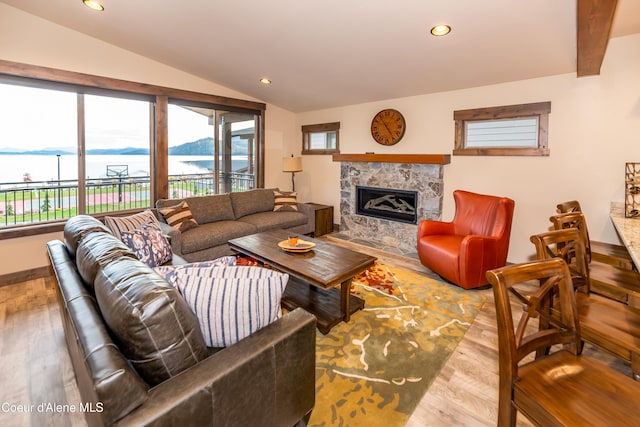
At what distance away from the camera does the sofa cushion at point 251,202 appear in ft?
15.6

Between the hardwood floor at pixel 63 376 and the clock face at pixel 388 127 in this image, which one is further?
the clock face at pixel 388 127

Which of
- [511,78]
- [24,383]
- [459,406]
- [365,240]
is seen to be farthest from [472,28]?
[24,383]

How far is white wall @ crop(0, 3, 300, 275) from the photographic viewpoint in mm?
3383

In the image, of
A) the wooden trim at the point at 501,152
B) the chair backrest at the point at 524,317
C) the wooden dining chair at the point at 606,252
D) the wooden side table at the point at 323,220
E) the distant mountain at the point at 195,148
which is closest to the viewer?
the chair backrest at the point at 524,317

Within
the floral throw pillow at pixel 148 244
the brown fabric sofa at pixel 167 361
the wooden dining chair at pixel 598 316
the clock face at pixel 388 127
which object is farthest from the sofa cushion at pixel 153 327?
the clock face at pixel 388 127

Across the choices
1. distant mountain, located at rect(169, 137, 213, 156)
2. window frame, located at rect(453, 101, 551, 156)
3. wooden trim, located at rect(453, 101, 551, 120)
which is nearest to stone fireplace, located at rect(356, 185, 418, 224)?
window frame, located at rect(453, 101, 551, 156)

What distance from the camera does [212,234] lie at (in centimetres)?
391

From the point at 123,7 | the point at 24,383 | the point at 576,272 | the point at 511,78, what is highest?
the point at 123,7

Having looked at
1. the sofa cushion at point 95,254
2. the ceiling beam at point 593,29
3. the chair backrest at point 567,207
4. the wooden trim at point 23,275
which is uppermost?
the ceiling beam at point 593,29

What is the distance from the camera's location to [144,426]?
35.1 inches

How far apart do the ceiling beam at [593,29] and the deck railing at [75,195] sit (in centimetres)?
500

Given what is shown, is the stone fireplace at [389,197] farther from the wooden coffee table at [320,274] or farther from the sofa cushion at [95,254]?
the sofa cushion at [95,254]

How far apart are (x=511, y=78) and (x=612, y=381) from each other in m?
3.48

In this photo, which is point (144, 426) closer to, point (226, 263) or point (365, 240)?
point (226, 263)
